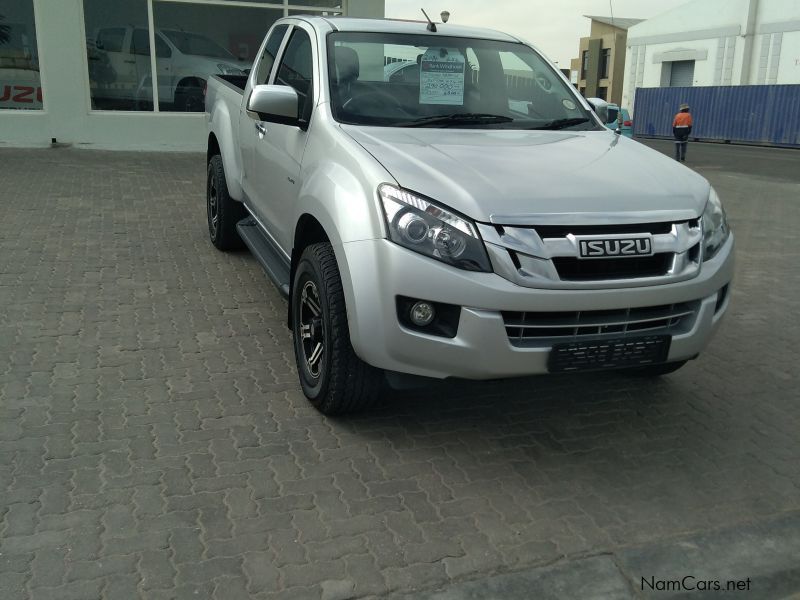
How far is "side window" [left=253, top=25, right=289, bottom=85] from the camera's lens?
5.40 meters

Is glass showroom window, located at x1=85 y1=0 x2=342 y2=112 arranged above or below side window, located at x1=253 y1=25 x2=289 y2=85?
above

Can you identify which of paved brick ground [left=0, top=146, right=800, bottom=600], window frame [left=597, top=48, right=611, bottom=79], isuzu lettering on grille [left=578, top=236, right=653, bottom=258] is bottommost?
paved brick ground [left=0, top=146, right=800, bottom=600]

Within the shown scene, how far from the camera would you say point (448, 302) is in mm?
3061

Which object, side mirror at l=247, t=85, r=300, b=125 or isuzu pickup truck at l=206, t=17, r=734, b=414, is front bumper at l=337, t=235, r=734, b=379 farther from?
side mirror at l=247, t=85, r=300, b=125

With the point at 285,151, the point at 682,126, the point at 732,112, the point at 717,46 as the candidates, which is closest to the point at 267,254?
the point at 285,151

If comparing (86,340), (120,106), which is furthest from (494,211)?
(120,106)

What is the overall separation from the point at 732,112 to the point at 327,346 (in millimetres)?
33630

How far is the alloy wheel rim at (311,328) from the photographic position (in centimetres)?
377

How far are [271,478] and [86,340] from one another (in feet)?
6.94

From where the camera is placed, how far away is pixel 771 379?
14.9 ft

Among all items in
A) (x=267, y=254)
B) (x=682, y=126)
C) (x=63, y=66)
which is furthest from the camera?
(x=682, y=126)

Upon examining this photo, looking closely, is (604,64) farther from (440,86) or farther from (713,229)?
(713,229)

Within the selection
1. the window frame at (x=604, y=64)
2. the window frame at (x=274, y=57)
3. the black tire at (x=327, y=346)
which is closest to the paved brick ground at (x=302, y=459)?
the black tire at (x=327, y=346)

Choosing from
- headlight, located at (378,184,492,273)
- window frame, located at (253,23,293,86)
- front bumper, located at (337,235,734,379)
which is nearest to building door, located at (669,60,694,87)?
window frame, located at (253,23,293,86)
